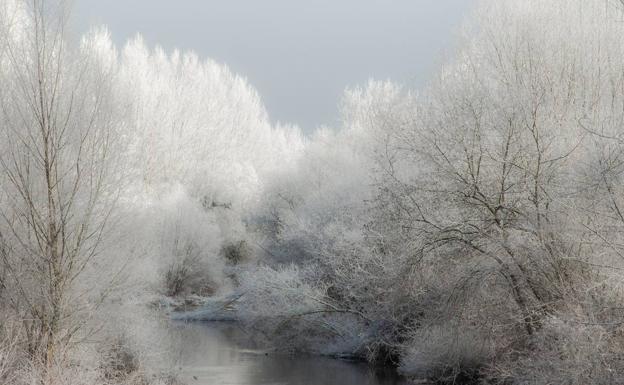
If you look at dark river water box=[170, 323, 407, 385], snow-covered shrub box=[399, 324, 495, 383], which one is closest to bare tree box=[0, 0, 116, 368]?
dark river water box=[170, 323, 407, 385]

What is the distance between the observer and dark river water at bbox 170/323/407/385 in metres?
16.6

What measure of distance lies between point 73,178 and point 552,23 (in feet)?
47.5

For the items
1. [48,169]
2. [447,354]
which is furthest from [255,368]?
[48,169]

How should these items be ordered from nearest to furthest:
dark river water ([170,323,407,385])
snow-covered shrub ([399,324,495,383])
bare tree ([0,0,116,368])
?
1. bare tree ([0,0,116,368])
2. snow-covered shrub ([399,324,495,383])
3. dark river water ([170,323,407,385])

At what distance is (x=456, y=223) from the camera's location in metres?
14.1

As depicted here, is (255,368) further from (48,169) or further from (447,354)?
(48,169)

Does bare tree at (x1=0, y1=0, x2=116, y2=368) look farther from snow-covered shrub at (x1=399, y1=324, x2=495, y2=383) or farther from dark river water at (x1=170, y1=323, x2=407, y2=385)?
snow-covered shrub at (x1=399, y1=324, x2=495, y2=383)

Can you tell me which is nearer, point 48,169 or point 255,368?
point 48,169

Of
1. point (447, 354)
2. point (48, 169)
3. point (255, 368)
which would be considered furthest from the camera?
point (255, 368)

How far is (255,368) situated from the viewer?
18.3 meters

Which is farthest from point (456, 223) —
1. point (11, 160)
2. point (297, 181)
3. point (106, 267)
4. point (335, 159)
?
point (297, 181)

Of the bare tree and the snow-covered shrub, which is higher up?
the bare tree

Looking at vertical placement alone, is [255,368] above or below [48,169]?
below

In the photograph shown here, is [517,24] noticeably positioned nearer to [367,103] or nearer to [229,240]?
[367,103]
